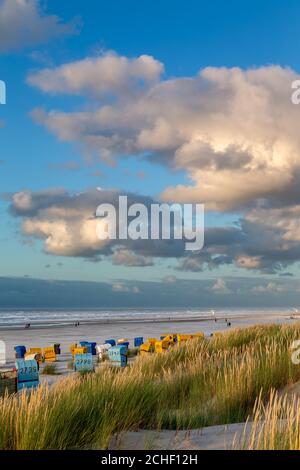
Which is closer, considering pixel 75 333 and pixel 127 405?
pixel 127 405

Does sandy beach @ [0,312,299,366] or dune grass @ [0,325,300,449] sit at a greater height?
dune grass @ [0,325,300,449]

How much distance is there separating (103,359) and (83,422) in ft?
48.8

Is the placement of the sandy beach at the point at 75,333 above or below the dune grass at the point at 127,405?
below

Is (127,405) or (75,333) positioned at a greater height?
(127,405)

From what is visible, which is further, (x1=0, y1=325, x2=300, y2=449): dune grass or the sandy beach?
the sandy beach

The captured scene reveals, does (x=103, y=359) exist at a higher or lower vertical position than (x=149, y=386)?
lower

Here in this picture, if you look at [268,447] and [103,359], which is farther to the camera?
[103,359]

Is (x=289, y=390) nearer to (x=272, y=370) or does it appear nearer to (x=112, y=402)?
(x=272, y=370)

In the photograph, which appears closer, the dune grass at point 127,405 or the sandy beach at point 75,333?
the dune grass at point 127,405
